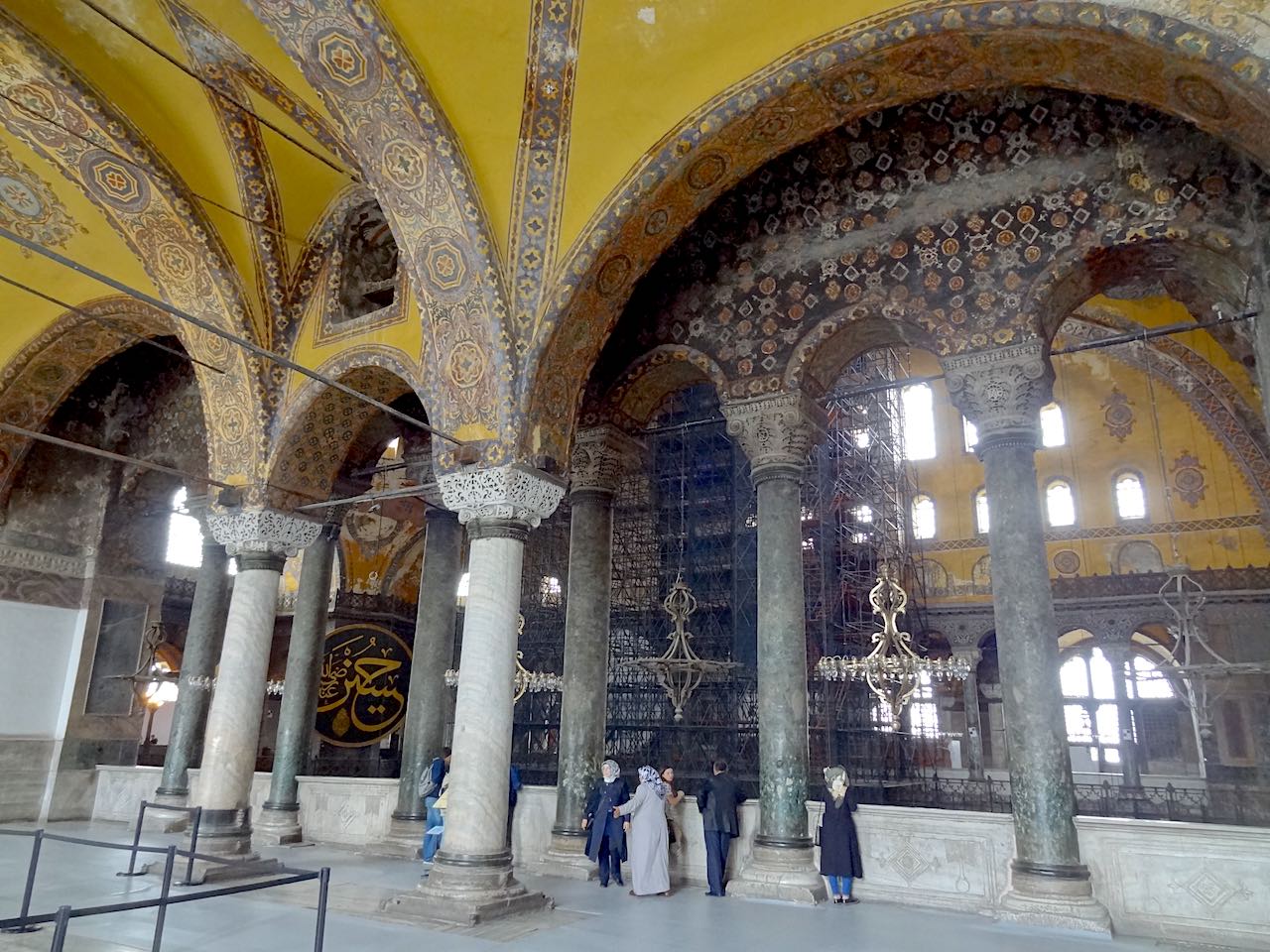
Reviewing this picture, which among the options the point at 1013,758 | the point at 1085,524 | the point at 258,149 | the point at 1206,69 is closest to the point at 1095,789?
the point at 1085,524

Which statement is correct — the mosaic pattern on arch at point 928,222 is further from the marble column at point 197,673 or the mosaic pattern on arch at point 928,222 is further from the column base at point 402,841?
the marble column at point 197,673

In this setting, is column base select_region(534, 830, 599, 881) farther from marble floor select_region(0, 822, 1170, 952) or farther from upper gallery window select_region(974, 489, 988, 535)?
upper gallery window select_region(974, 489, 988, 535)

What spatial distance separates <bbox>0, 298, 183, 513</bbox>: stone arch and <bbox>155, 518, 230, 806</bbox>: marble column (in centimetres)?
259

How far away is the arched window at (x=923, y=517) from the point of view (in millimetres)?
17562

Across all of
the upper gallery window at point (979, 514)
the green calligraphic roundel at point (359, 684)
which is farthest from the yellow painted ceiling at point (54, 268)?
the upper gallery window at point (979, 514)

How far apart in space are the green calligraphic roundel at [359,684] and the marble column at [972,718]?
396 inches

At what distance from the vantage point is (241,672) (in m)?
8.31

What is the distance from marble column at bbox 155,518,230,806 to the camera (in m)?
10.3

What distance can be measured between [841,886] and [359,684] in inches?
379

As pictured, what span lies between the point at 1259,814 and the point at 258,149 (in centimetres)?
1527

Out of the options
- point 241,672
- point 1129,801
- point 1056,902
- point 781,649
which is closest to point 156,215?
point 241,672

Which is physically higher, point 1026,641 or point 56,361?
point 56,361

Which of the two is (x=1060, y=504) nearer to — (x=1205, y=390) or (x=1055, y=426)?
Answer: (x=1055, y=426)

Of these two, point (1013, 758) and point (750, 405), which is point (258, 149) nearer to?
point (750, 405)
